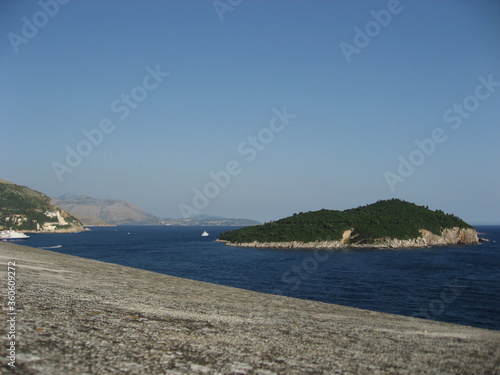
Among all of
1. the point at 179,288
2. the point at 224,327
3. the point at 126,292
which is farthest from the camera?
the point at 179,288

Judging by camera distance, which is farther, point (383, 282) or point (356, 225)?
point (356, 225)

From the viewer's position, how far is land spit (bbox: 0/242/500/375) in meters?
4.24

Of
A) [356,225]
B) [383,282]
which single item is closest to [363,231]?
[356,225]

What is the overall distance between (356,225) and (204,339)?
144 metres

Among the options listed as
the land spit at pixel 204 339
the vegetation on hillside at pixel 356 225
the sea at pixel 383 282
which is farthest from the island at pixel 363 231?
the land spit at pixel 204 339

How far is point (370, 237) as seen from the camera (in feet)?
429

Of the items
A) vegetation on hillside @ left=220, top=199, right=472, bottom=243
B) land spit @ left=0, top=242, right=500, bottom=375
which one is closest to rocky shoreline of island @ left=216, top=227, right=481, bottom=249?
vegetation on hillside @ left=220, top=199, right=472, bottom=243

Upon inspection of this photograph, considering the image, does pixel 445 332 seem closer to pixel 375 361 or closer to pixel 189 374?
pixel 375 361

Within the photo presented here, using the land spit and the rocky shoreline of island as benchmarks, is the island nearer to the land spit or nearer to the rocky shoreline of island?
the rocky shoreline of island

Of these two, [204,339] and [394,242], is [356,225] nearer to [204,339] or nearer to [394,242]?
[394,242]

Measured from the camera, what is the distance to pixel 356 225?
14175 cm

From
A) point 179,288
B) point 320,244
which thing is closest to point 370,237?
point 320,244

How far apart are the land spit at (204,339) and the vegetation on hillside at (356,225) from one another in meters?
128

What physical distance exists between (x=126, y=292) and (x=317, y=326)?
16.0 ft
